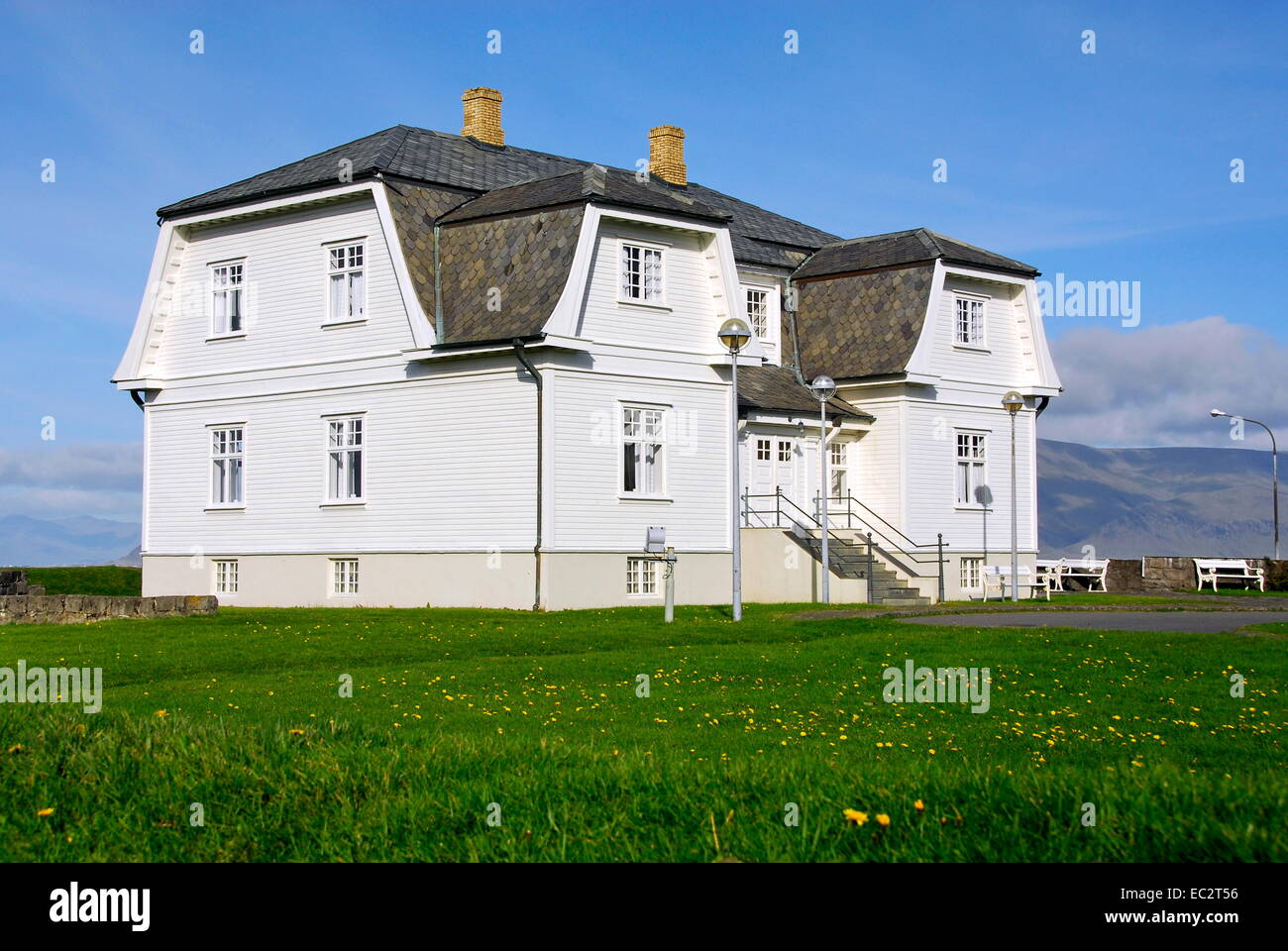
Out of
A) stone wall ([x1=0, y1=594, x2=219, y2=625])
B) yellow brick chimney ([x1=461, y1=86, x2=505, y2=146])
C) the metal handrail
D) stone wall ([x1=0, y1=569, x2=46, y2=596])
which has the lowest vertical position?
stone wall ([x1=0, y1=594, x2=219, y2=625])

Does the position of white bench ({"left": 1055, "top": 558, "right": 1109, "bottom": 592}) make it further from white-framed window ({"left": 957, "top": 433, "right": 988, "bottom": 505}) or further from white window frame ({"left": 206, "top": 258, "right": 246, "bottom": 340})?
white window frame ({"left": 206, "top": 258, "right": 246, "bottom": 340})

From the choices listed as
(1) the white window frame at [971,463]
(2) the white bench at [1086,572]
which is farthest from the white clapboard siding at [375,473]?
(2) the white bench at [1086,572]

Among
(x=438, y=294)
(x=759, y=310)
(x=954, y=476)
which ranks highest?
(x=759, y=310)

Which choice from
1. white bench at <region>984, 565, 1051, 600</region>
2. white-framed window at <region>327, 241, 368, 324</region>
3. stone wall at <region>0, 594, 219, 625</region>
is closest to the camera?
stone wall at <region>0, 594, 219, 625</region>

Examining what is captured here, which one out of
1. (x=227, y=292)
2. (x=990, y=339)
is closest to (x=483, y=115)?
(x=227, y=292)

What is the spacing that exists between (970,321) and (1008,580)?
21.6 feet

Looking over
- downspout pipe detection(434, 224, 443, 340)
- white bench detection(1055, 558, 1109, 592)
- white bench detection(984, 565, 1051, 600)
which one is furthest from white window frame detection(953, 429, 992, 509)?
downspout pipe detection(434, 224, 443, 340)

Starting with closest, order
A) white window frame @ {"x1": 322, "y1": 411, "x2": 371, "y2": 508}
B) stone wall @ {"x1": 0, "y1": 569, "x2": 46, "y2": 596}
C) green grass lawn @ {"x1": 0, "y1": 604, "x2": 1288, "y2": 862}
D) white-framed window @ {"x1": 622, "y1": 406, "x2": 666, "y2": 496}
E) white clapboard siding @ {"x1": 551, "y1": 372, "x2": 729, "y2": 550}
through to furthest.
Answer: green grass lawn @ {"x1": 0, "y1": 604, "x2": 1288, "y2": 862} < white clapboard siding @ {"x1": 551, "y1": 372, "x2": 729, "y2": 550} < white-framed window @ {"x1": 622, "y1": 406, "x2": 666, "y2": 496} < white window frame @ {"x1": 322, "y1": 411, "x2": 371, "y2": 508} < stone wall @ {"x1": 0, "y1": 569, "x2": 46, "y2": 596}

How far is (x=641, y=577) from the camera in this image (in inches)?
1232

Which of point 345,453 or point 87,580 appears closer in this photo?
point 345,453

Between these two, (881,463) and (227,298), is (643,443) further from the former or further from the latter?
(227,298)

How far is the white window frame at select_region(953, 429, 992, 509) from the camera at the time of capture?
3792 cm

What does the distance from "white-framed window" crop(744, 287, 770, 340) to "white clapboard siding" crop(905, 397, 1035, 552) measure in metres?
4.27
